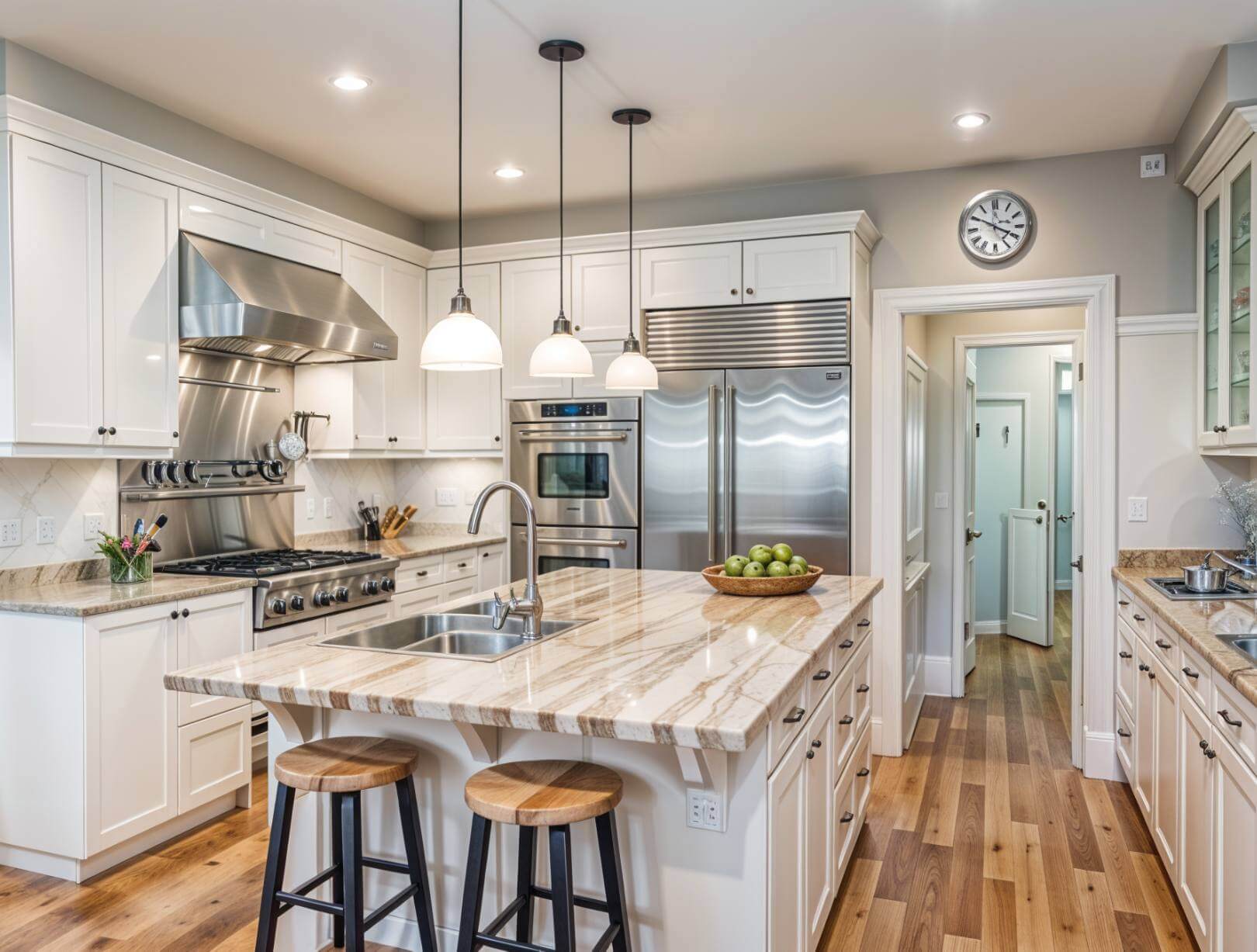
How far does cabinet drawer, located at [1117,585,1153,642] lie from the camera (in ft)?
10.5

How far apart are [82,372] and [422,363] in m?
1.51

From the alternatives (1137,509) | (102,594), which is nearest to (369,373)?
(102,594)

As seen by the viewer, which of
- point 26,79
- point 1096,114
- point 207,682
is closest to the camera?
point 207,682

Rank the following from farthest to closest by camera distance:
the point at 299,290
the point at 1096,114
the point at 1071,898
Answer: the point at 299,290, the point at 1096,114, the point at 1071,898

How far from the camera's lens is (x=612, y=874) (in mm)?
1967

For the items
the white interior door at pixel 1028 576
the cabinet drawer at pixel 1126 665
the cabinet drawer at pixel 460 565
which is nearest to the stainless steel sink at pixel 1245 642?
the cabinet drawer at pixel 1126 665

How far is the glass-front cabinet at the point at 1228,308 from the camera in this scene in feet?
10.2

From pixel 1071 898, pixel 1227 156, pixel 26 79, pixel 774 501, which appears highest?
pixel 26 79

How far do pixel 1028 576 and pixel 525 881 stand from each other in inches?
233

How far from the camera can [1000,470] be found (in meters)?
7.35

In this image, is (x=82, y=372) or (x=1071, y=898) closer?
(x=1071, y=898)

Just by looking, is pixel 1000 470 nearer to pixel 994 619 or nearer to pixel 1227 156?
pixel 994 619

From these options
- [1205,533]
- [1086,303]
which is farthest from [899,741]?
[1086,303]

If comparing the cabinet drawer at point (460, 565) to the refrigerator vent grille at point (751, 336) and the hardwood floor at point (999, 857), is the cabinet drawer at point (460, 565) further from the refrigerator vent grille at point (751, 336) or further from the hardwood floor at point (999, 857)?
the hardwood floor at point (999, 857)
